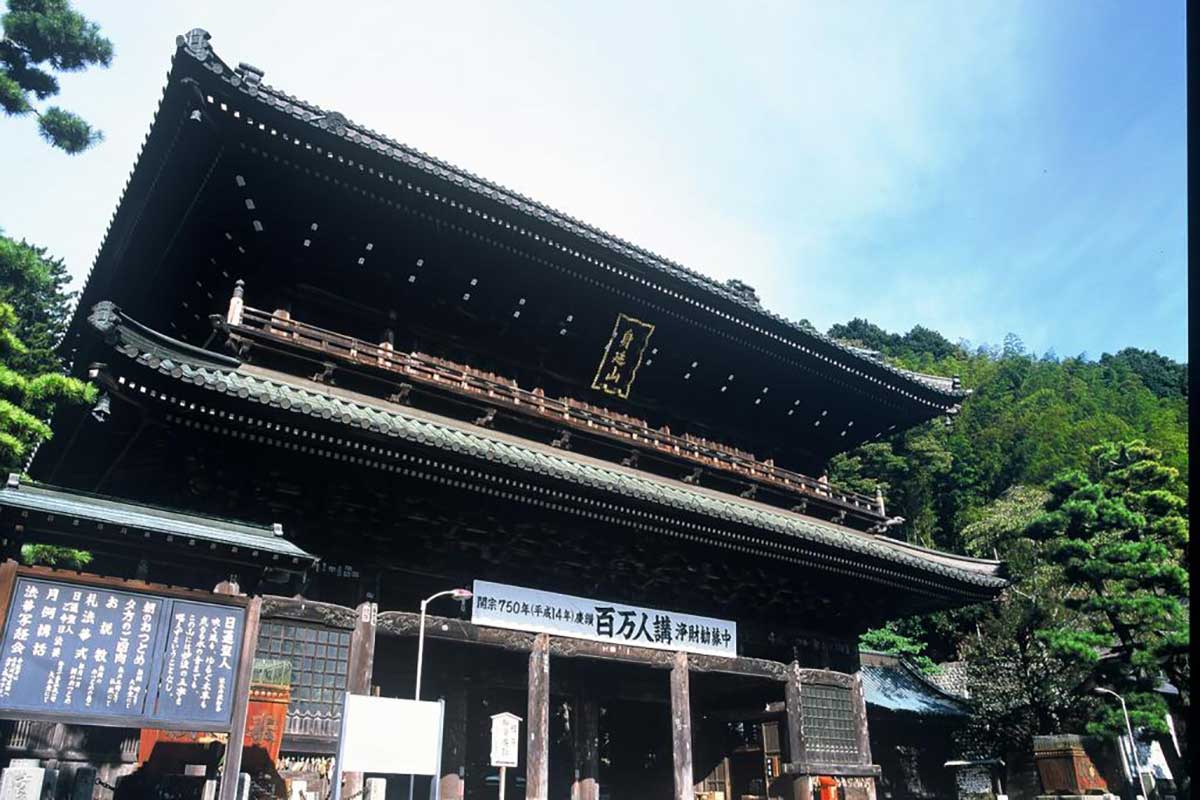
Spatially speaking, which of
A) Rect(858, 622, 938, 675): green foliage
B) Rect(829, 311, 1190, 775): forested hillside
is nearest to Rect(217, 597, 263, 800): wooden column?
Rect(829, 311, 1190, 775): forested hillside

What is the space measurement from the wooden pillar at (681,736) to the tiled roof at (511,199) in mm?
6737

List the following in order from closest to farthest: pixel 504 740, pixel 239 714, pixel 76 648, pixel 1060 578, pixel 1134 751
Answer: pixel 76 648, pixel 239 714, pixel 504 740, pixel 1134 751, pixel 1060 578

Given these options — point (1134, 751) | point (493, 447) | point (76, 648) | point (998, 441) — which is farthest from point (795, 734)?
point (998, 441)

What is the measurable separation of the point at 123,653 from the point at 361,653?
10.7 feet

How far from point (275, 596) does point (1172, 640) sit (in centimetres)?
2016

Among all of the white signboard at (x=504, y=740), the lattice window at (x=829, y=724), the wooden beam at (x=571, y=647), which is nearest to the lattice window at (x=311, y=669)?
the wooden beam at (x=571, y=647)

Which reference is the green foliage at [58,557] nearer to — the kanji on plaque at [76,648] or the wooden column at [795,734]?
the kanji on plaque at [76,648]

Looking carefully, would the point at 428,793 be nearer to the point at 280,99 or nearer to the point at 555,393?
the point at 555,393

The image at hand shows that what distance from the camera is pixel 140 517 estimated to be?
9.01m

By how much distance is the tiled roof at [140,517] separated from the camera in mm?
8281

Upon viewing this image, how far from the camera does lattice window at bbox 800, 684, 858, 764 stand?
15.7m

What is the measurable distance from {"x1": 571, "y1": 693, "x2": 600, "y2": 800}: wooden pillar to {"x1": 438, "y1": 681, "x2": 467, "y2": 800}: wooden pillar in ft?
8.09

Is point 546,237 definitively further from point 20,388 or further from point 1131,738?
point 1131,738

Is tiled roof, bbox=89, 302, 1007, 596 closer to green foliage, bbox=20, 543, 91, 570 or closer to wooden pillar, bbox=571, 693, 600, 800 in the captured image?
wooden pillar, bbox=571, 693, 600, 800
